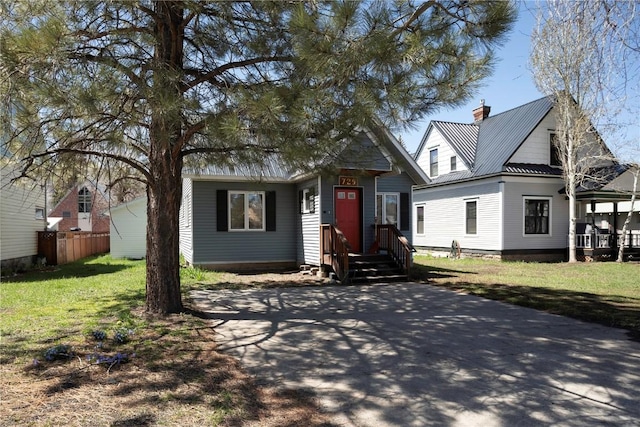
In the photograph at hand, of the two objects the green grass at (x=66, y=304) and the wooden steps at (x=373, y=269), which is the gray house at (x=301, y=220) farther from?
the green grass at (x=66, y=304)

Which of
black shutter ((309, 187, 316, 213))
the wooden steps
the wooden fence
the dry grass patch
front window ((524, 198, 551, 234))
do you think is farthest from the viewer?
front window ((524, 198, 551, 234))

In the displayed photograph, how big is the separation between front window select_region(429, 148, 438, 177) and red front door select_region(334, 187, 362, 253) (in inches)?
394

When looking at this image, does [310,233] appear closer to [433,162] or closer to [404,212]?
[404,212]

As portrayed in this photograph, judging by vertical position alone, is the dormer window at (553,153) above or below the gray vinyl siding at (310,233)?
above

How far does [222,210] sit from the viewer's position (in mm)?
13680

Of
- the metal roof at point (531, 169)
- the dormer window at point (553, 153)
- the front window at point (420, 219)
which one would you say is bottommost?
the front window at point (420, 219)

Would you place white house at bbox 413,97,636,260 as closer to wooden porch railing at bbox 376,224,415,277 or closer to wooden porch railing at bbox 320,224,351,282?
wooden porch railing at bbox 376,224,415,277

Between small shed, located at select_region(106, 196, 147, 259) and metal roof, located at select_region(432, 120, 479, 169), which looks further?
small shed, located at select_region(106, 196, 147, 259)

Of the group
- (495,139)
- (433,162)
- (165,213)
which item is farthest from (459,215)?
(165,213)

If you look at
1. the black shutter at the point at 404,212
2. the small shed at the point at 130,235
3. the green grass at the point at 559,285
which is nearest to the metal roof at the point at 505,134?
the green grass at the point at 559,285

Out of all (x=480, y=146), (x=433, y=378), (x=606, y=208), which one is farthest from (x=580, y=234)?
(x=433, y=378)

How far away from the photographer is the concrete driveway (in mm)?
3662

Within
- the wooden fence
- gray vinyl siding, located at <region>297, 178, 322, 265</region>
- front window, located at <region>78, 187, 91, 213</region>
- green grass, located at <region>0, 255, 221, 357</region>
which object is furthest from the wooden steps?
front window, located at <region>78, 187, 91, 213</region>

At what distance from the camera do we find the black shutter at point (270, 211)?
14.1 m
